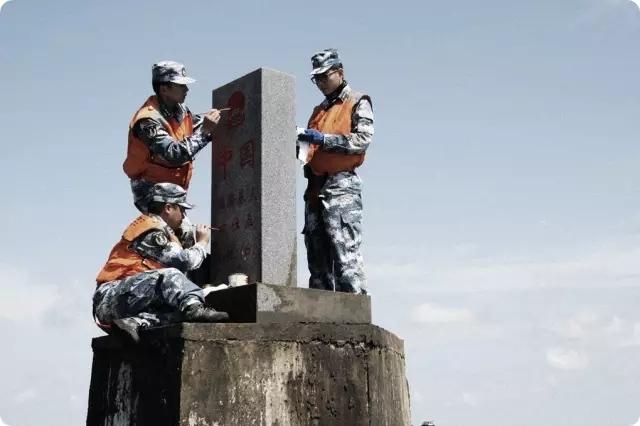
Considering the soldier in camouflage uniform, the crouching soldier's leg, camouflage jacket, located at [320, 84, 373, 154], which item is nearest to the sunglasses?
the soldier in camouflage uniform

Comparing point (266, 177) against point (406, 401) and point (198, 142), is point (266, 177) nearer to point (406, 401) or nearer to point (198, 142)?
point (198, 142)

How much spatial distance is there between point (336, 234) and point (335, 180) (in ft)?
1.67

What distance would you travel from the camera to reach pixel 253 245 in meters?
6.80

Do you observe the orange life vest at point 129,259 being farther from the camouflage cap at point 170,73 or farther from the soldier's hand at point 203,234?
the camouflage cap at point 170,73

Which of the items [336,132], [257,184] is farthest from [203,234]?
[336,132]

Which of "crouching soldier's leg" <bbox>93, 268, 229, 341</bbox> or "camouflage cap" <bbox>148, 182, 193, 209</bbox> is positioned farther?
"camouflage cap" <bbox>148, 182, 193, 209</bbox>

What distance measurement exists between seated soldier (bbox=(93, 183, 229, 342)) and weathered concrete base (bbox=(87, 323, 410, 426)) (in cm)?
24

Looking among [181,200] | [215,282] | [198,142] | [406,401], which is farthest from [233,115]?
[406,401]

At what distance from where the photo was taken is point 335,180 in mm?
7551

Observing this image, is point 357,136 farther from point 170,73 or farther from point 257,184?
point 170,73

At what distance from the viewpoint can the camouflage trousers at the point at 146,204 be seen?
275 inches

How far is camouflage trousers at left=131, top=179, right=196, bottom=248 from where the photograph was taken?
6980mm

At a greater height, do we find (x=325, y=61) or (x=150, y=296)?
(x=325, y=61)

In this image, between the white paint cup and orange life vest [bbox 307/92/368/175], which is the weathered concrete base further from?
orange life vest [bbox 307/92/368/175]
